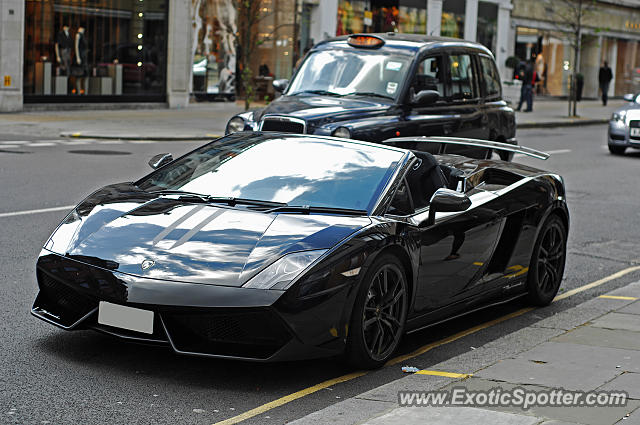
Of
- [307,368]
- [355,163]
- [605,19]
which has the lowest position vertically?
[307,368]

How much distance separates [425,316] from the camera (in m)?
6.39

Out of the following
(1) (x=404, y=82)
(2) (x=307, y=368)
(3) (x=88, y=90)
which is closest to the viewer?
(2) (x=307, y=368)

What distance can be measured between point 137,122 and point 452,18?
2378 cm

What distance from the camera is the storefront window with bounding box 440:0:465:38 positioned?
4572 cm

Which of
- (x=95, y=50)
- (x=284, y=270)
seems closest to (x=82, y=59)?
(x=95, y=50)

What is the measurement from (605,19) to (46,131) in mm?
44061

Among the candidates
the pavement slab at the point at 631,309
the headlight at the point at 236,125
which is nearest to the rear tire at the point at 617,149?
the headlight at the point at 236,125

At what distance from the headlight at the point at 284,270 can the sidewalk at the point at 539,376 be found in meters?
0.70

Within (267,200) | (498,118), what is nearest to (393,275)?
(267,200)

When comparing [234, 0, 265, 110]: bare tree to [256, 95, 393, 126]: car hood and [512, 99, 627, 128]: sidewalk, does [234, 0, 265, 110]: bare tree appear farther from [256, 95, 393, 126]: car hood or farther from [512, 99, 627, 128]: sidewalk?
[256, 95, 393, 126]: car hood

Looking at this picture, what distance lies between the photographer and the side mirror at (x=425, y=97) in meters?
12.5

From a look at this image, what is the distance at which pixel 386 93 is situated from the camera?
41.3 ft

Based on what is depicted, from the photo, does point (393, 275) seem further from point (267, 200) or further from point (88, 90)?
point (88, 90)

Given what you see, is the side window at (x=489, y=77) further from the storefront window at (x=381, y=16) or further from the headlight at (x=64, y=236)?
the storefront window at (x=381, y=16)
